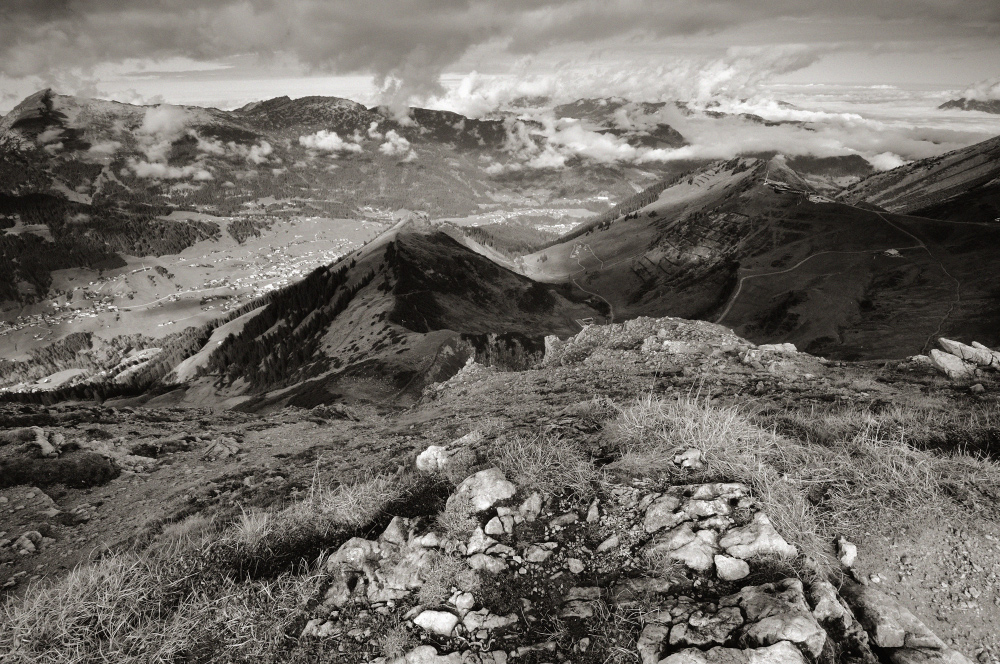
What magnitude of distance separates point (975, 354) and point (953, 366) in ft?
12.6

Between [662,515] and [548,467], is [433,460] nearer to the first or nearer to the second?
[548,467]

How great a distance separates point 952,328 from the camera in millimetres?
97938

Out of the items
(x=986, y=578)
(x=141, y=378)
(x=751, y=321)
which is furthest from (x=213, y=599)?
(x=141, y=378)

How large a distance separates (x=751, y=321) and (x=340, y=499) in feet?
499

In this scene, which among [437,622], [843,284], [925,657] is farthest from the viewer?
[843,284]

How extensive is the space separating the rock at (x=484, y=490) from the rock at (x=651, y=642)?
2.69 meters

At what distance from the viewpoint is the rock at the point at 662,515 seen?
5.72 meters

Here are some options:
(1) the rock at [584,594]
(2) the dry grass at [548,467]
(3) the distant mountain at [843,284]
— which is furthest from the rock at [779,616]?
(3) the distant mountain at [843,284]

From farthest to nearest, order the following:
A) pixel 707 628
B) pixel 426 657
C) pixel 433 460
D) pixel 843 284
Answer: pixel 843 284
pixel 433 460
pixel 426 657
pixel 707 628

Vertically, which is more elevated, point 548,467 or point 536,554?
point 548,467

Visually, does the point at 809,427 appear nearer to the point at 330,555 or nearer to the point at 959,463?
the point at 959,463

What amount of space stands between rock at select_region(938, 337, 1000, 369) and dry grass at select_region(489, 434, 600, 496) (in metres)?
21.7

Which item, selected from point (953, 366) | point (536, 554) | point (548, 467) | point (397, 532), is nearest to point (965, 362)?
point (953, 366)

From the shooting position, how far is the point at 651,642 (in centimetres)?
432
